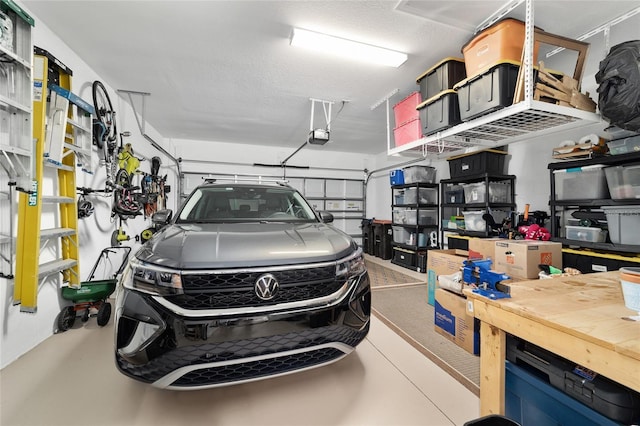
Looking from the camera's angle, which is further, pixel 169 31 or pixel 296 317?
pixel 169 31

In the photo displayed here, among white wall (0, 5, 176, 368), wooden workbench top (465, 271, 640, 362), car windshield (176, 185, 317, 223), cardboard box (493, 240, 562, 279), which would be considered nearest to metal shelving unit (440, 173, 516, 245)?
cardboard box (493, 240, 562, 279)

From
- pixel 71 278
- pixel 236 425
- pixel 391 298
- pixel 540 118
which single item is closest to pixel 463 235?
pixel 391 298

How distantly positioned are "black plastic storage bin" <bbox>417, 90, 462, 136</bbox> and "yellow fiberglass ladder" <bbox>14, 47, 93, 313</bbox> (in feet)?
12.0

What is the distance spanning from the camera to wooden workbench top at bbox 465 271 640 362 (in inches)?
27.9

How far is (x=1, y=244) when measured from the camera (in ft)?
6.23

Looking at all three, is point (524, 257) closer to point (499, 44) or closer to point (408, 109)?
point (499, 44)

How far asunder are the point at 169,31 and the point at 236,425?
326cm

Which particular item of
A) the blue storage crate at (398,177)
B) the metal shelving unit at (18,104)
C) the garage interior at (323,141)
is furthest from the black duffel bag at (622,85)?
the metal shelving unit at (18,104)

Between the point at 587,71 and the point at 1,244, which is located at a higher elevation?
the point at 587,71

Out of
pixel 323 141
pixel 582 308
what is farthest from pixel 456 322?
pixel 323 141

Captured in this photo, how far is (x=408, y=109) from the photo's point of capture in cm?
353

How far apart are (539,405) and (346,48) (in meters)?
2.96

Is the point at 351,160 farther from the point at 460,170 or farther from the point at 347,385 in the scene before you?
the point at 347,385

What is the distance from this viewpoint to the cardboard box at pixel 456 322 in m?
2.12
